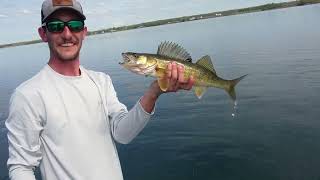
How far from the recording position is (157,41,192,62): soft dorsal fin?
5770 millimetres

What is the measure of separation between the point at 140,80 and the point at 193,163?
24.8 m

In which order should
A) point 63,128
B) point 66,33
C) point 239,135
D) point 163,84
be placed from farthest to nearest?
point 239,135 → point 163,84 → point 66,33 → point 63,128

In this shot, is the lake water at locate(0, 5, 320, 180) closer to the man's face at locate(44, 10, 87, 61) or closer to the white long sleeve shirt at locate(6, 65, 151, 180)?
the white long sleeve shirt at locate(6, 65, 151, 180)

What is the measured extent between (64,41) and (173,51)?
1.65 m

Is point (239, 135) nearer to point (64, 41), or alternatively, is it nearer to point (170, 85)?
point (170, 85)

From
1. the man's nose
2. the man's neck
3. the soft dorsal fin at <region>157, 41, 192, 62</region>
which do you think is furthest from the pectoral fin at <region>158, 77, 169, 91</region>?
the man's nose

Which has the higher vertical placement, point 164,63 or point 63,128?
point 164,63

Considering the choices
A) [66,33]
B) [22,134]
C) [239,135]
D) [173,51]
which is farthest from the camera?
[239,135]

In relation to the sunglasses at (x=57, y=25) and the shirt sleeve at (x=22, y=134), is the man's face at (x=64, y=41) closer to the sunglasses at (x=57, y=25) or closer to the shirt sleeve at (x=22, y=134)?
the sunglasses at (x=57, y=25)

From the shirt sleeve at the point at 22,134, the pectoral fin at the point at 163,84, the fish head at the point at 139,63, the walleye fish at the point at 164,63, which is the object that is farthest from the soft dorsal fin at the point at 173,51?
the shirt sleeve at the point at 22,134

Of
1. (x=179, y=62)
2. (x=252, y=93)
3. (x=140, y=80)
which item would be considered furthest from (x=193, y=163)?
(x=140, y=80)

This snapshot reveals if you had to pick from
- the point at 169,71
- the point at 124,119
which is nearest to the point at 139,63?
the point at 169,71

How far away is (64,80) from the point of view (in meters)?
4.96

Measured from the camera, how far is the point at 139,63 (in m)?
5.83
